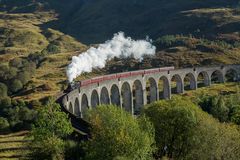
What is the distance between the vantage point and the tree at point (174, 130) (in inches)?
1812

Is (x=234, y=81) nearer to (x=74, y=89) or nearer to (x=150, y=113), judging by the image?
(x=74, y=89)

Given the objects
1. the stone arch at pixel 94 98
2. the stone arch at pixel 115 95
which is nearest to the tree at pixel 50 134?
the stone arch at pixel 94 98

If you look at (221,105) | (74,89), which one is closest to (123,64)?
(74,89)

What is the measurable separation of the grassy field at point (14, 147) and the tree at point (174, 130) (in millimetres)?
15311

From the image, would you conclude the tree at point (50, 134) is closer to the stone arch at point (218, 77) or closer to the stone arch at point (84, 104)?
the stone arch at point (84, 104)

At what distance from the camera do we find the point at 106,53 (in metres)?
138

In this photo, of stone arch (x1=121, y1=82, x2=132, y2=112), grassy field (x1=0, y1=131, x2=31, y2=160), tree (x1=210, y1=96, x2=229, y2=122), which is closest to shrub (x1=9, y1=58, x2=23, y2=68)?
stone arch (x1=121, y1=82, x2=132, y2=112)

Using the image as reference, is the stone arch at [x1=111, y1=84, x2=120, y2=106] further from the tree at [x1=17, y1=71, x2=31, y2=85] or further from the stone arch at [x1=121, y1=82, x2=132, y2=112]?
the tree at [x1=17, y1=71, x2=31, y2=85]

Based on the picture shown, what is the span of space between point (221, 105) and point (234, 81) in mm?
57724

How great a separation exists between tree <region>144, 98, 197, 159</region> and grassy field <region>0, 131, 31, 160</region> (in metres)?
15.3

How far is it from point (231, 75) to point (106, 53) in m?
40.8

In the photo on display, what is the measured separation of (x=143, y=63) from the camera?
14800cm

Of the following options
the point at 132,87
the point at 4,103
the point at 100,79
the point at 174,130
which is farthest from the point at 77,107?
the point at 174,130

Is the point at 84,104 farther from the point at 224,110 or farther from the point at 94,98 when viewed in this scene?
the point at 224,110
